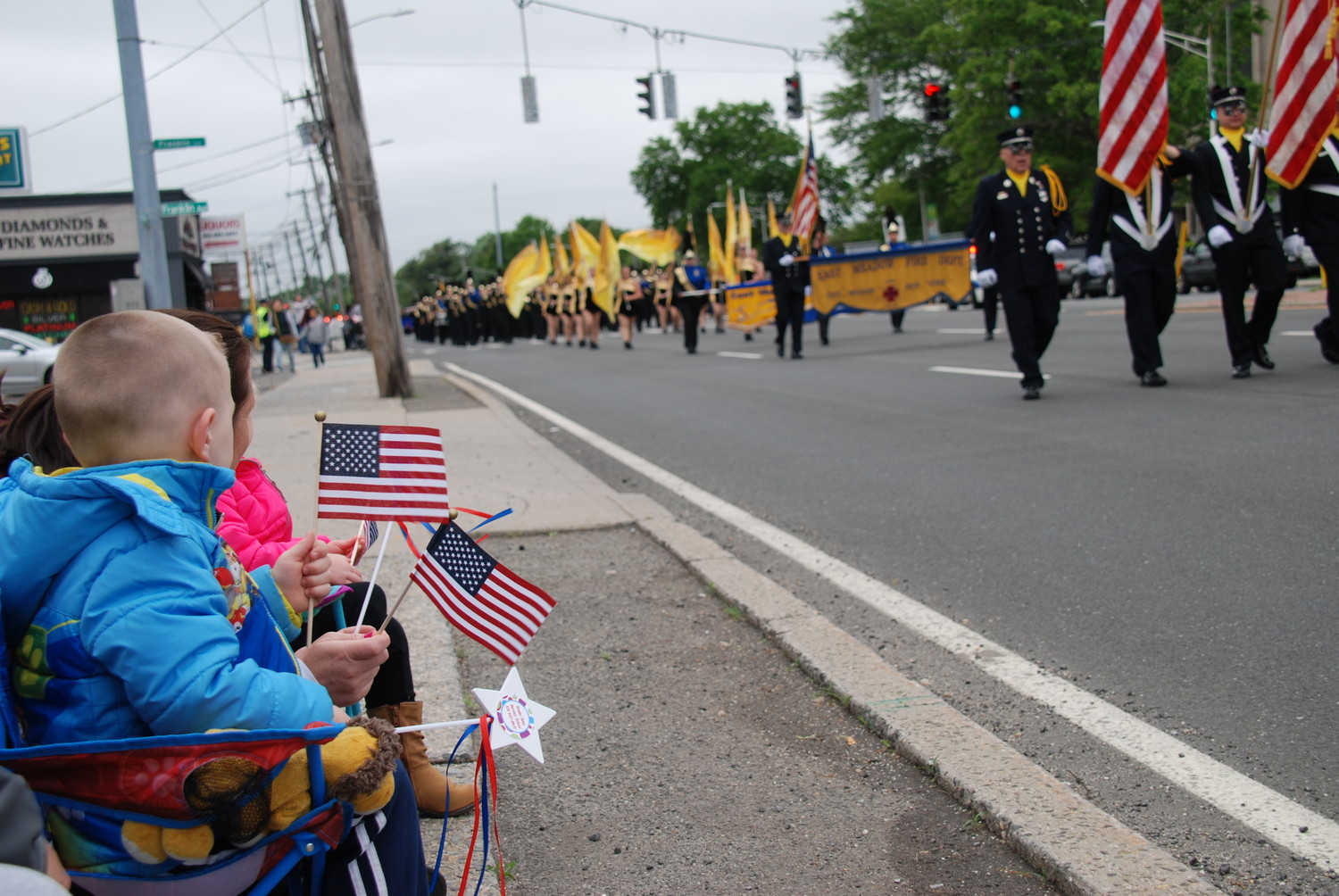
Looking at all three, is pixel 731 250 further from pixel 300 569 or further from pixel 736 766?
pixel 300 569

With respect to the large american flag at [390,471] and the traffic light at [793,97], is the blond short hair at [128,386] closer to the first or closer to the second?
the large american flag at [390,471]

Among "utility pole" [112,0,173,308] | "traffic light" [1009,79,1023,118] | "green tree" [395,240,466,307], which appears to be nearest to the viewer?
"utility pole" [112,0,173,308]

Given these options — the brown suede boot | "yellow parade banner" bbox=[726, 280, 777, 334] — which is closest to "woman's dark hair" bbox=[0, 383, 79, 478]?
the brown suede boot

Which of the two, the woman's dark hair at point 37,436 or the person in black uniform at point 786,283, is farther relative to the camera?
the person in black uniform at point 786,283

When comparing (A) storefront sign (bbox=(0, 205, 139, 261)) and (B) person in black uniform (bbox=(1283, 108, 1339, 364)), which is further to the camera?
(A) storefront sign (bbox=(0, 205, 139, 261))

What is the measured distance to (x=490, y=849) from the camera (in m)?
2.88

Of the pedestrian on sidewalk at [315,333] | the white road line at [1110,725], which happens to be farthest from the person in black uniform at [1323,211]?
the pedestrian on sidewalk at [315,333]

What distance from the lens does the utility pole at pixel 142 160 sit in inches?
483

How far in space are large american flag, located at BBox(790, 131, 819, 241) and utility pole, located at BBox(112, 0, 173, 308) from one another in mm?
9068

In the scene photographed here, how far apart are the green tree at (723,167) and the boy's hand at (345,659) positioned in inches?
3268

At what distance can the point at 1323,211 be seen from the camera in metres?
9.09

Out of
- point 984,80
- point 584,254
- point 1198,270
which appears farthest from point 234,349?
point 984,80

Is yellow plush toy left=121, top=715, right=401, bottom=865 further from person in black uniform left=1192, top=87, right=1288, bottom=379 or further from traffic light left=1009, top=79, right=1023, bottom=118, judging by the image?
traffic light left=1009, top=79, right=1023, bottom=118

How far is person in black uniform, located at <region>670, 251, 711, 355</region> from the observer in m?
21.3
